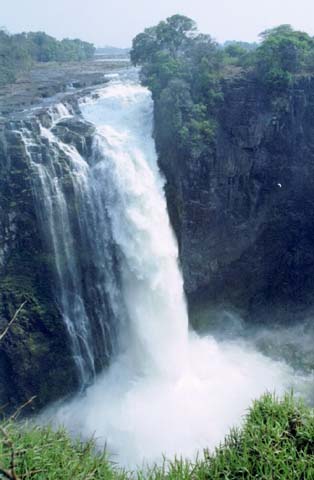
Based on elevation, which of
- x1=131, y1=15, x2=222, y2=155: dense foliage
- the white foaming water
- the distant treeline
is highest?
the distant treeline

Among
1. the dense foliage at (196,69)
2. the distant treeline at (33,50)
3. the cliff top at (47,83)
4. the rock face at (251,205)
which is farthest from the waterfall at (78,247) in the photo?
the distant treeline at (33,50)

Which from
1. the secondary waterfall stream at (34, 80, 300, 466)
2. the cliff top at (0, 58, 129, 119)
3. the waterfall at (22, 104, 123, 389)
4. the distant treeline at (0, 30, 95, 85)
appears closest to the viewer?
the secondary waterfall stream at (34, 80, 300, 466)

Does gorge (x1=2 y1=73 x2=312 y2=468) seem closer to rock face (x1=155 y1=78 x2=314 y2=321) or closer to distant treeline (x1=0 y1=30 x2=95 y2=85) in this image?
rock face (x1=155 y1=78 x2=314 y2=321)

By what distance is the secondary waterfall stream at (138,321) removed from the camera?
50.7 ft

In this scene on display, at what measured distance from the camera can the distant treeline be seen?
26.7 metres

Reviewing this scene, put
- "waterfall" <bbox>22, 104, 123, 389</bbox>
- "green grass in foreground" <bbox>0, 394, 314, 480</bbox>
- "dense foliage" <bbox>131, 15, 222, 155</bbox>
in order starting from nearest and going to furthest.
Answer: "green grass in foreground" <bbox>0, 394, 314, 480</bbox>, "waterfall" <bbox>22, 104, 123, 389</bbox>, "dense foliage" <bbox>131, 15, 222, 155</bbox>

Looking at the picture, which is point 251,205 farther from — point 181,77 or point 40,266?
point 40,266

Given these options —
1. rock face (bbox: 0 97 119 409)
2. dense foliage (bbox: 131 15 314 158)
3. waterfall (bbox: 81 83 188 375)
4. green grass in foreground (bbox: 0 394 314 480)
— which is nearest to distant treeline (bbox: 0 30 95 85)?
dense foliage (bbox: 131 15 314 158)

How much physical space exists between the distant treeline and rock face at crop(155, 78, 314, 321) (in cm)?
1250

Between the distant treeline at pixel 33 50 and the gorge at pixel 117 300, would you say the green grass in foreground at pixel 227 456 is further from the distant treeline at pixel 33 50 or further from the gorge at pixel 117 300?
the distant treeline at pixel 33 50

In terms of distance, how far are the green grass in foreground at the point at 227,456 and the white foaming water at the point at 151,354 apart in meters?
5.50

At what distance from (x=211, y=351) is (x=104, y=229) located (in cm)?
634

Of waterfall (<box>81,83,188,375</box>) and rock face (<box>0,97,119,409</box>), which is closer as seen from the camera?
rock face (<box>0,97,119,409</box>)

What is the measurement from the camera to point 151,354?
56.0 feet
